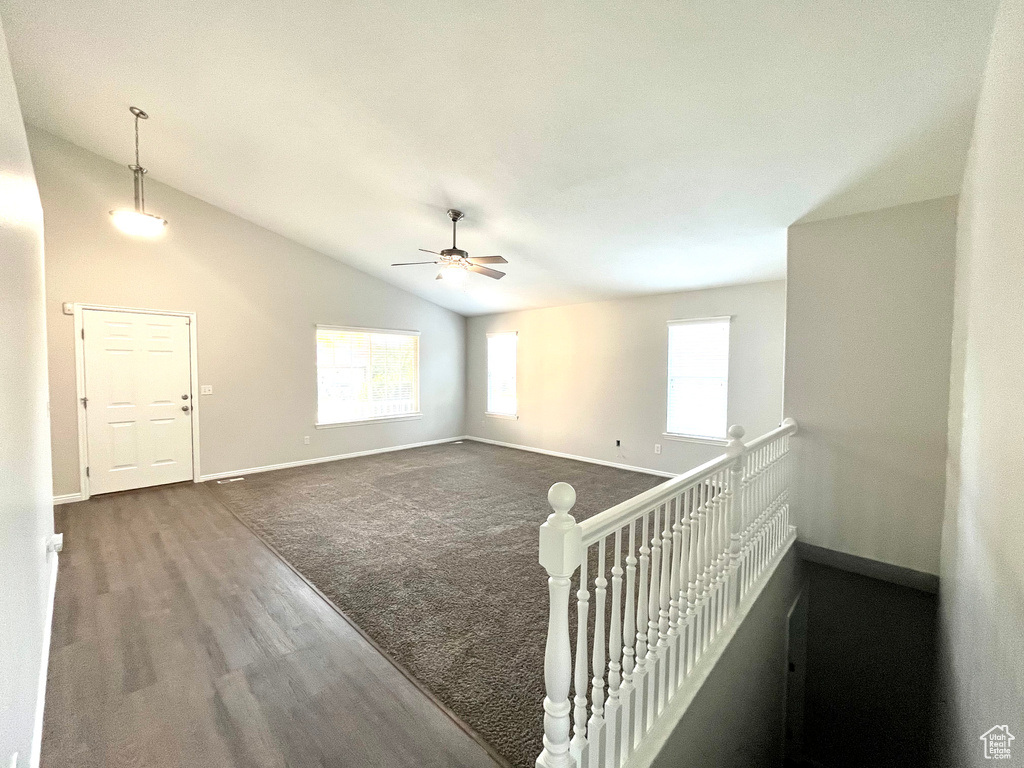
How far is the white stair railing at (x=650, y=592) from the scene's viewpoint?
3.82ft

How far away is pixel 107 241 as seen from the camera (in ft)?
14.7

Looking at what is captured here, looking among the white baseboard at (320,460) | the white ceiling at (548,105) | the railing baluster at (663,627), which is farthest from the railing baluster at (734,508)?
the white baseboard at (320,460)

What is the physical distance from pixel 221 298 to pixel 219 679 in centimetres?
461

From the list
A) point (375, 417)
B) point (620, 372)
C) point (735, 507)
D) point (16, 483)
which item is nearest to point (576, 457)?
point (620, 372)

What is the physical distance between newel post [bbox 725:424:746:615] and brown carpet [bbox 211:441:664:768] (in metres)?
1.06

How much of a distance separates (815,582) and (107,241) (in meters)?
7.48

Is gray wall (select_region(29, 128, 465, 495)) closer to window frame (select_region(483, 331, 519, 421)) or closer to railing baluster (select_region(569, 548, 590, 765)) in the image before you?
window frame (select_region(483, 331, 519, 421))

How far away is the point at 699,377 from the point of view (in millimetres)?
5285

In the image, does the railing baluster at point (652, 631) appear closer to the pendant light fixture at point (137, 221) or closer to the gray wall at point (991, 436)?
the gray wall at point (991, 436)

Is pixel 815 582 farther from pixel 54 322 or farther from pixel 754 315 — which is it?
pixel 54 322

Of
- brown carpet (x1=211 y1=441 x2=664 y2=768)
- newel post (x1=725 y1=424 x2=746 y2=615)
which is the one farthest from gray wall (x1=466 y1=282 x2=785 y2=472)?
newel post (x1=725 y1=424 x2=746 y2=615)

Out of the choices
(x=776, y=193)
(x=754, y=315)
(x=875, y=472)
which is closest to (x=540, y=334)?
(x=754, y=315)

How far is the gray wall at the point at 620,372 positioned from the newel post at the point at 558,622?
14.7ft

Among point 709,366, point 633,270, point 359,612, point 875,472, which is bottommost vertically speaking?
point 359,612
